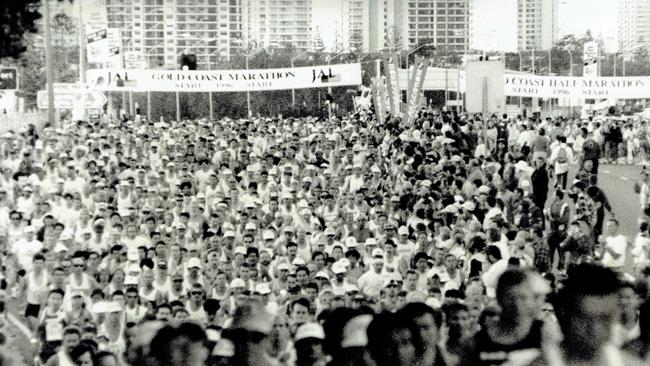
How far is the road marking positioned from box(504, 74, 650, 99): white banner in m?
17.1

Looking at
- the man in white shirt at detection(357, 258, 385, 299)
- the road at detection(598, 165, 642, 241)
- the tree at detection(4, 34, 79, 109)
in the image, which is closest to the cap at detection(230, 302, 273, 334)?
the man in white shirt at detection(357, 258, 385, 299)

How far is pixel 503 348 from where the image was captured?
546cm

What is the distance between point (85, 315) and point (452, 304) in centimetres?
589

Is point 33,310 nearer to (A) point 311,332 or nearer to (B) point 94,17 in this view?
(A) point 311,332

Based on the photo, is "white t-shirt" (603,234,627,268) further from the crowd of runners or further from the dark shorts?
the dark shorts

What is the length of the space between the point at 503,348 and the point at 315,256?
8980 millimetres

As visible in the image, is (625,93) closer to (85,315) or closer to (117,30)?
(117,30)

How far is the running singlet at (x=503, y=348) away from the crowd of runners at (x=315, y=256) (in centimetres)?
1

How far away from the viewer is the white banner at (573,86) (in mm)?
31156

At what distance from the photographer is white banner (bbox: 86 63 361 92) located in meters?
33.9

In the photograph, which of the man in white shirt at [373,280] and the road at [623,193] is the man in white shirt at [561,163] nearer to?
the road at [623,193]

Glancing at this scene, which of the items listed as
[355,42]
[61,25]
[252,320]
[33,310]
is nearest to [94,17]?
[61,25]

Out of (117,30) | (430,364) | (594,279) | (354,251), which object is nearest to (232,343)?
(430,364)

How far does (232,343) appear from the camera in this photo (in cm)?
582
